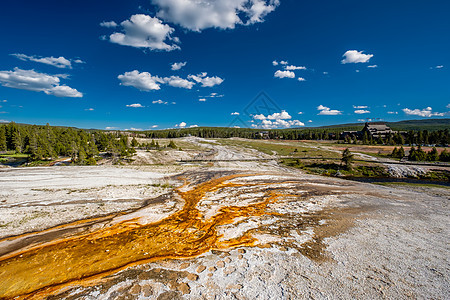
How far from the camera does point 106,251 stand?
890 centimetres

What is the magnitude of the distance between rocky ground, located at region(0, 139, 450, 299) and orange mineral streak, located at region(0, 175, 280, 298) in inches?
2.1

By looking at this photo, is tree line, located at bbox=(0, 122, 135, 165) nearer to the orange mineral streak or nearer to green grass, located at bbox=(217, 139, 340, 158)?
the orange mineral streak

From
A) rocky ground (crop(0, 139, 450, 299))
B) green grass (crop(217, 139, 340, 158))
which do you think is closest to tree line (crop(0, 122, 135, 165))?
rocky ground (crop(0, 139, 450, 299))

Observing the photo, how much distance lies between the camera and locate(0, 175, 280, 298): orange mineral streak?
7.05 meters

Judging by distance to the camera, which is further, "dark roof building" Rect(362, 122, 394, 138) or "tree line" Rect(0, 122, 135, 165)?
"dark roof building" Rect(362, 122, 394, 138)

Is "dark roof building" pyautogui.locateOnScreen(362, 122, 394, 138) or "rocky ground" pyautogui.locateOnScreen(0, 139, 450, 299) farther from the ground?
"dark roof building" pyautogui.locateOnScreen(362, 122, 394, 138)

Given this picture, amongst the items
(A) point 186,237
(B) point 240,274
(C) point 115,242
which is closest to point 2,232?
(C) point 115,242

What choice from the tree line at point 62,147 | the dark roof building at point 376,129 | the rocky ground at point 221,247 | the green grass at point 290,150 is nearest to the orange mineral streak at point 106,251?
the rocky ground at point 221,247

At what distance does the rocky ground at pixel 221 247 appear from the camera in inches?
257

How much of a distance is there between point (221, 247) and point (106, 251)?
592cm

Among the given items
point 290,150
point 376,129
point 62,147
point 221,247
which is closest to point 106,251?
point 221,247

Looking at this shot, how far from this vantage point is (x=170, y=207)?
1562 cm

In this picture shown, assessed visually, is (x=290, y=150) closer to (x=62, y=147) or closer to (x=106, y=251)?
(x=106, y=251)

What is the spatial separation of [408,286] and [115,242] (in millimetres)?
13561
